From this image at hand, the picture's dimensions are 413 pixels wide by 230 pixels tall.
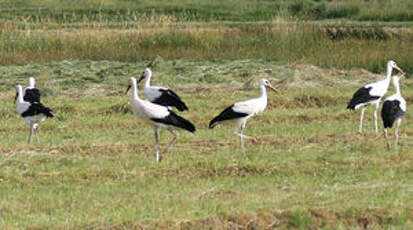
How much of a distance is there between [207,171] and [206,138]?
2.13 m

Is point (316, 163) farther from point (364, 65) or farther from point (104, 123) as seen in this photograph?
point (364, 65)

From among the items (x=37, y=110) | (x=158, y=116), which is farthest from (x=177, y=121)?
(x=37, y=110)

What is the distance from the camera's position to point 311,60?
20312 millimetres

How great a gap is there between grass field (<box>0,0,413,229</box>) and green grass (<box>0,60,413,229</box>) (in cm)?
2

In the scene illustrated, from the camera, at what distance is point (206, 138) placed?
1164cm

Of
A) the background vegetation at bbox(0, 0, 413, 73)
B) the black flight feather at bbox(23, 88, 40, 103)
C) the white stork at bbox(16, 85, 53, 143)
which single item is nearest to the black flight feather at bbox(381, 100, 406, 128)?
the white stork at bbox(16, 85, 53, 143)

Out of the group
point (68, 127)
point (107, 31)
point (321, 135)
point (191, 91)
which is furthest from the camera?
point (107, 31)

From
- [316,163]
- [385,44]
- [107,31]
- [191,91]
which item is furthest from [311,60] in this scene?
[316,163]

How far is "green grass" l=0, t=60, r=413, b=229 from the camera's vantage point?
25.6 feet

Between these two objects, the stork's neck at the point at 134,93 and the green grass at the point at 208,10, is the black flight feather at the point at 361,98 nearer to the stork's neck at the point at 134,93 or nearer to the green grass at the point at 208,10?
the stork's neck at the point at 134,93

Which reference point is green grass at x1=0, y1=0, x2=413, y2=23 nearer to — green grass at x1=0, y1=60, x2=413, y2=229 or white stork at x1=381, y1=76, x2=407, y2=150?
green grass at x1=0, y1=60, x2=413, y2=229

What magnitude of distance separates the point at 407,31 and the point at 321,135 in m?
14.5

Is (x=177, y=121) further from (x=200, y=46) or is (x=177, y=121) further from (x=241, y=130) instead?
(x=200, y=46)

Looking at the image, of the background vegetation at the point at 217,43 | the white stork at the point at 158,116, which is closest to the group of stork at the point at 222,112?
the white stork at the point at 158,116
